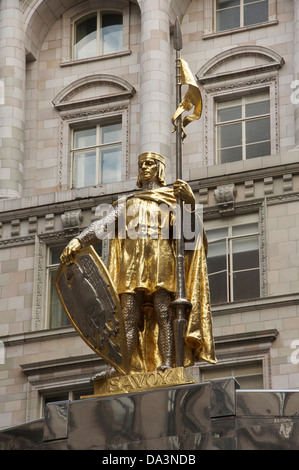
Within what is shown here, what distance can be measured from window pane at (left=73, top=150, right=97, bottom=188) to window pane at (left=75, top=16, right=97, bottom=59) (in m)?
2.92

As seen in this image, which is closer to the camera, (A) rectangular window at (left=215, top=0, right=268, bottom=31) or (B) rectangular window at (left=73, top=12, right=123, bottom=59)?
(A) rectangular window at (left=215, top=0, right=268, bottom=31)

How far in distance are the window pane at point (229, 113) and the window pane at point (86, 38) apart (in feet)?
13.7

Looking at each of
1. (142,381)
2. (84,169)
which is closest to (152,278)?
(142,381)

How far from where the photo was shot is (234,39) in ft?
127

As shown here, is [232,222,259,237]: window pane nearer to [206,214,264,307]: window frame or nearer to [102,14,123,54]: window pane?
[206,214,264,307]: window frame

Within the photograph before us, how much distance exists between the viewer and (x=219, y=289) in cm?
3462

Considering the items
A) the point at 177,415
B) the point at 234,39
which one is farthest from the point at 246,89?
the point at 177,415

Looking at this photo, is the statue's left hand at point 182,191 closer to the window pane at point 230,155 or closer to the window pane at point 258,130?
the window pane at point 230,155

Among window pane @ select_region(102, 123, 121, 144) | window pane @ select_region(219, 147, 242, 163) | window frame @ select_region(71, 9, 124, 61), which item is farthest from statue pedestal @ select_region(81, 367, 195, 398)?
window frame @ select_region(71, 9, 124, 61)

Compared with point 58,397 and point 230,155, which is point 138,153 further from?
point 58,397

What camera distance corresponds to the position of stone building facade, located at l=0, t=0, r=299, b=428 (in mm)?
34406

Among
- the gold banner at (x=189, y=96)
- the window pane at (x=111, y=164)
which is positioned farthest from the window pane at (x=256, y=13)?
the gold banner at (x=189, y=96)

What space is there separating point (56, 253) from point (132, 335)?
14471 mm

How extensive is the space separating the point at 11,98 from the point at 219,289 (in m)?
8.38
